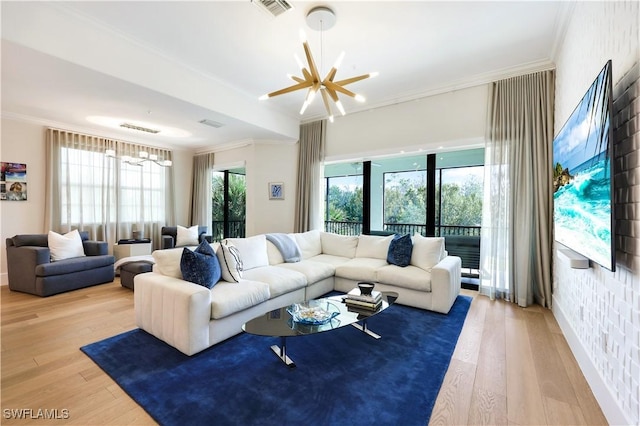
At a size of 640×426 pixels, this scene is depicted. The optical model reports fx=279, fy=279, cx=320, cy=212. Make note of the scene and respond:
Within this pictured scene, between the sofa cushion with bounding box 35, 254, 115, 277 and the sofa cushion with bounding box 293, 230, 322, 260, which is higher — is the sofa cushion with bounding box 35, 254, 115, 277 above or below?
below

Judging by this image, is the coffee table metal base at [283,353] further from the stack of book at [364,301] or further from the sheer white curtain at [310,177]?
the sheer white curtain at [310,177]

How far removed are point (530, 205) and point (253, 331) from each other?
12.0ft

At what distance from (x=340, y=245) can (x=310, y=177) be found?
1.66 metres

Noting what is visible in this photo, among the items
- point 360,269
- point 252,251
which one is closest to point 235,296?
point 252,251

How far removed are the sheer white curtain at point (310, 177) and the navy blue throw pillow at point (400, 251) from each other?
1.95 m

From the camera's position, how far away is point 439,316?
3.20 m

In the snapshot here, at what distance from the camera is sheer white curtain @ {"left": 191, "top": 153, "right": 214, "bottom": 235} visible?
22.9ft

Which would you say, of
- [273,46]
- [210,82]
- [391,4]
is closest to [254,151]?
[210,82]

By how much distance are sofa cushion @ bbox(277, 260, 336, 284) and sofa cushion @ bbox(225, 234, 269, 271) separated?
0.87 feet

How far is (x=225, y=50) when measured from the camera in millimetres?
3322

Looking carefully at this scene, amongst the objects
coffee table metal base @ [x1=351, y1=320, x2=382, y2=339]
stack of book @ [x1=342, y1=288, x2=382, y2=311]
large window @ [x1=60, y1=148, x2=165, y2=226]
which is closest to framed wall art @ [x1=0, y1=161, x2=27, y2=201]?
large window @ [x1=60, y1=148, x2=165, y2=226]

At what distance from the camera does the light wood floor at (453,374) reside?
5.58ft

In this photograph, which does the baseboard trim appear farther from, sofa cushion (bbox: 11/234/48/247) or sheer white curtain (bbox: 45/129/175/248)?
sheer white curtain (bbox: 45/129/175/248)

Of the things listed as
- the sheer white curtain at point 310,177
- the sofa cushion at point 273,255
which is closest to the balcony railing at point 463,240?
the sheer white curtain at point 310,177
